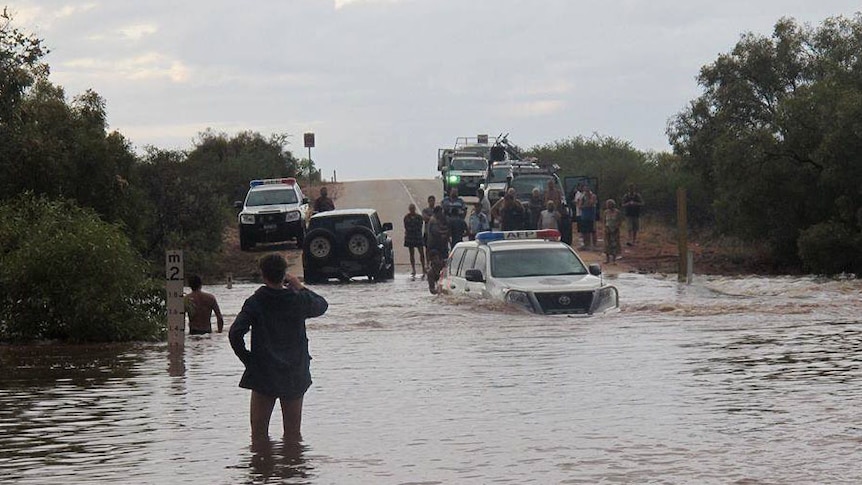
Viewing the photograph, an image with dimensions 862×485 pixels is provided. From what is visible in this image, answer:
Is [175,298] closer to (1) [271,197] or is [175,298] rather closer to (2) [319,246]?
(2) [319,246]

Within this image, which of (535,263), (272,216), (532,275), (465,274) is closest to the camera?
(532,275)

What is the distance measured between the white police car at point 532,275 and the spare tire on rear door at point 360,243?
8.12m

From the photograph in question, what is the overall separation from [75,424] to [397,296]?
1589cm

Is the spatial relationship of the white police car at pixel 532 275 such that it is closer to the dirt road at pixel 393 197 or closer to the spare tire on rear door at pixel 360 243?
the spare tire on rear door at pixel 360 243

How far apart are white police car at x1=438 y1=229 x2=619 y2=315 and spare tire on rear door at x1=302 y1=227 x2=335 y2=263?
8.29 m

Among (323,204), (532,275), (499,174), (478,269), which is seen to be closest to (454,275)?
(478,269)

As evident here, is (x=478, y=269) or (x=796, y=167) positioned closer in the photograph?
(x=478, y=269)

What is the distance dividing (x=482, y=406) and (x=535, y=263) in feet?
32.3

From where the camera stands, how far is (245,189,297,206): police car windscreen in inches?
1640

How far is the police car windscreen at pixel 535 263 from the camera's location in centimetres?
2319

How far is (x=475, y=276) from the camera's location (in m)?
22.9

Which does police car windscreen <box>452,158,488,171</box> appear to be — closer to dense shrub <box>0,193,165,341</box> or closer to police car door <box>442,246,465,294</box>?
police car door <box>442,246,465,294</box>

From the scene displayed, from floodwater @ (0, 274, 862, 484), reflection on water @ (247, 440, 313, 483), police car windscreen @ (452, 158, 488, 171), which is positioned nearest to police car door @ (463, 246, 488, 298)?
floodwater @ (0, 274, 862, 484)

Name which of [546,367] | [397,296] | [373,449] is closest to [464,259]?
[397,296]
